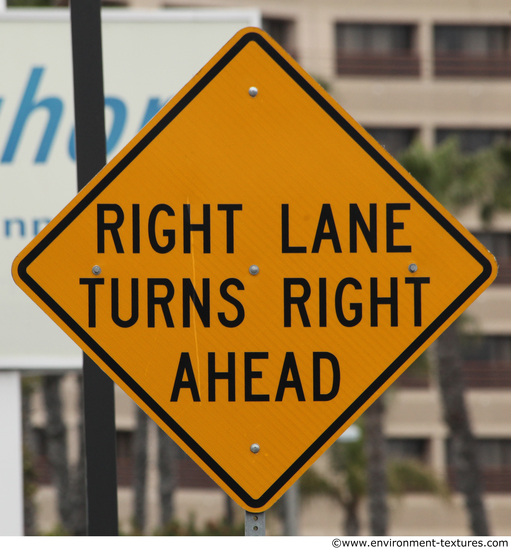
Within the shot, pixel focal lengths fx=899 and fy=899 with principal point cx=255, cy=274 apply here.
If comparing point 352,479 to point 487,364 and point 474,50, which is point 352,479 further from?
point 474,50

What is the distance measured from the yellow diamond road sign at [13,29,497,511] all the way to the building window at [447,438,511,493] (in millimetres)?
35437

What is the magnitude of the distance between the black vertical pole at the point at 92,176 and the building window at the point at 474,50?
126 feet

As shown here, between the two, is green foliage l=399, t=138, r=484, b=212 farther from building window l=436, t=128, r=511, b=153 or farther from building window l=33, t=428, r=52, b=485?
building window l=33, t=428, r=52, b=485

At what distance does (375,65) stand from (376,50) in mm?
887

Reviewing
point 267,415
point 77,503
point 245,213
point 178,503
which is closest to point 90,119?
point 245,213

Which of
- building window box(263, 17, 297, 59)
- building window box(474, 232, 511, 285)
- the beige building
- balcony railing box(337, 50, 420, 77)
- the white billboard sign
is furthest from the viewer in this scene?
balcony railing box(337, 50, 420, 77)

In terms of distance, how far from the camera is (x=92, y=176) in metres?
3.23

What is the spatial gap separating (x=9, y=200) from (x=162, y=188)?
3316 mm

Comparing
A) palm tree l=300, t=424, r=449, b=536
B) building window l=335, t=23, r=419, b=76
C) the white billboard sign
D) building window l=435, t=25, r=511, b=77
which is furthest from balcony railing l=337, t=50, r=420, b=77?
the white billboard sign

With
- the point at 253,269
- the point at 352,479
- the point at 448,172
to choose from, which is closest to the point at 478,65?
the point at 448,172

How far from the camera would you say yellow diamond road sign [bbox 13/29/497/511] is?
113 inches

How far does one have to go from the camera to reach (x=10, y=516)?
18.0ft

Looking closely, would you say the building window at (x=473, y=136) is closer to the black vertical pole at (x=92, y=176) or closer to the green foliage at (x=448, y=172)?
the green foliage at (x=448, y=172)

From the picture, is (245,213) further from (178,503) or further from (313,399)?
(178,503)
